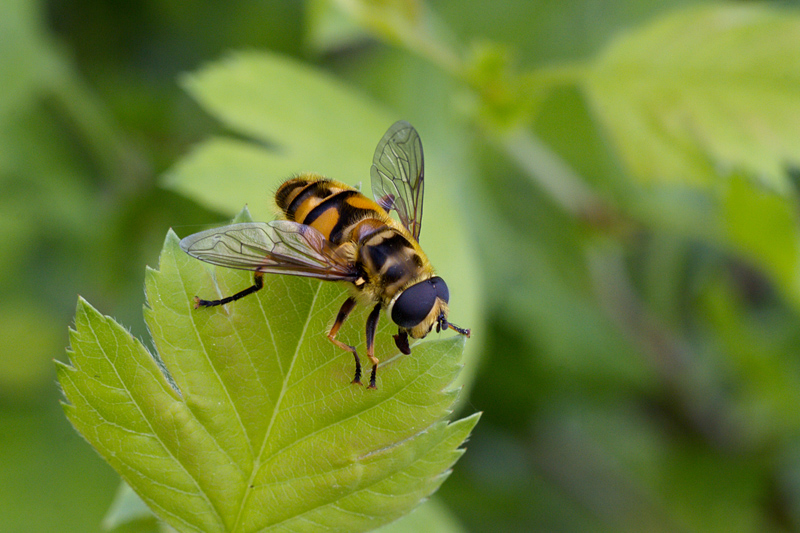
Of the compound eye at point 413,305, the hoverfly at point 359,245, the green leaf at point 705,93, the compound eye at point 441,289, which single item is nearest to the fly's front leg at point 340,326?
the hoverfly at point 359,245

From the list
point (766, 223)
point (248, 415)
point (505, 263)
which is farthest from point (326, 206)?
point (505, 263)

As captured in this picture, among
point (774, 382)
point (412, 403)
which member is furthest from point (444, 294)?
point (774, 382)

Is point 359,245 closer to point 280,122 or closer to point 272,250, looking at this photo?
point 272,250

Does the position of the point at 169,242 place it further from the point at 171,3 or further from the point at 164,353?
the point at 171,3

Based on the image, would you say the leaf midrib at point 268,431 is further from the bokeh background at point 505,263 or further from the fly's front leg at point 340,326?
the bokeh background at point 505,263

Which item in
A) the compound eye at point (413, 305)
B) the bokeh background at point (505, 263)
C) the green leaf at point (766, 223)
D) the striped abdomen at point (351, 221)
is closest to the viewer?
the compound eye at point (413, 305)

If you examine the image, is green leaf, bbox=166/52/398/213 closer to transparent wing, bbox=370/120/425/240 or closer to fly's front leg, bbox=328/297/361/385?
transparent wing, bbox=370/120/425/240
